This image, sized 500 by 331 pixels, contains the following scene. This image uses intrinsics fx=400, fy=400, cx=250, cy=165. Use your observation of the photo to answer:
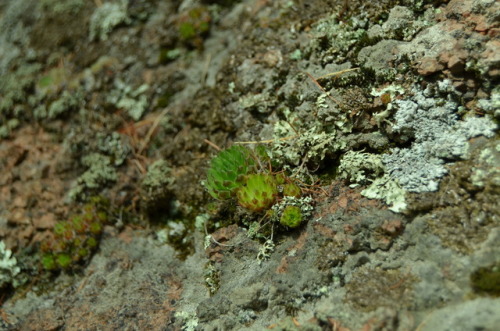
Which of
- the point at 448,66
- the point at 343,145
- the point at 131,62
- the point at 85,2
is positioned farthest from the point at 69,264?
the point at 448,66

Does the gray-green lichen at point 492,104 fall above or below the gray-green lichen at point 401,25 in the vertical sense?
below

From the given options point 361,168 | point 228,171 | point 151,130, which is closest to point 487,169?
point 361,168

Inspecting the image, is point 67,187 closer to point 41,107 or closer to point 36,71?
point 41,107

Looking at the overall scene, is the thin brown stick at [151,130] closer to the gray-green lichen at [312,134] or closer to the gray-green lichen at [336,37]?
the gray-green lichen at [312,134]

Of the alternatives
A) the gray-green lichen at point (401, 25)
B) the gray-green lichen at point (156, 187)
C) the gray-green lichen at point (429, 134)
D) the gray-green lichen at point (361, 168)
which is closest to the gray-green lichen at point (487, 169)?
the gray-green lichen at point (429, 134)

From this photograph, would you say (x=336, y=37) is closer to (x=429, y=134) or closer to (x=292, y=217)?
(x=429, y=134)

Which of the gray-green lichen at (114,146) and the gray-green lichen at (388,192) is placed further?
the gray-green lichen at (114,146)
